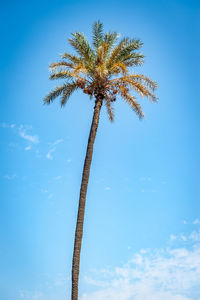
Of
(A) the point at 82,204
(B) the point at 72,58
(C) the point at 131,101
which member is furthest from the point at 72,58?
(A) the point at 82,204

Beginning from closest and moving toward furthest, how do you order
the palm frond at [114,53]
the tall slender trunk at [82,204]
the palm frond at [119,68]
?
the tall slender trunk at [82,204] → the palm frond at [119,68] → the palm frond at [114,53]

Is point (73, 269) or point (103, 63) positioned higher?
point (103, 63)

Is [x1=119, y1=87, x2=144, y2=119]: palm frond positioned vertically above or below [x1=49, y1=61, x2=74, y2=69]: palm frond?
below

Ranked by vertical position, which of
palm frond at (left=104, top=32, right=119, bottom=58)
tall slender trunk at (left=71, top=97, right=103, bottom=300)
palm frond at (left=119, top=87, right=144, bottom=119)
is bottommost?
tall slender trunk at (left=71, top=97, right=103, bottom=300)

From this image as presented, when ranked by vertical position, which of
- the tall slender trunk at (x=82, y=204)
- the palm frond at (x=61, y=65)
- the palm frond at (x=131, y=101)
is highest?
the palm frond at (x=61, y=65)

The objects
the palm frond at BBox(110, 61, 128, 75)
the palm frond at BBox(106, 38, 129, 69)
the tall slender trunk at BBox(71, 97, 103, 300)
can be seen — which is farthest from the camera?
the palm frond at BBox(106, 38, 129, 69)

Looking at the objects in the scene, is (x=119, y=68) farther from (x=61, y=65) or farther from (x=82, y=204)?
(x=82, y=204)

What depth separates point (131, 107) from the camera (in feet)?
64.8

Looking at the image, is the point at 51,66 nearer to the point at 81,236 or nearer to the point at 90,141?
the point at 90,141

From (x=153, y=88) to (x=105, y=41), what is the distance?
4.39m

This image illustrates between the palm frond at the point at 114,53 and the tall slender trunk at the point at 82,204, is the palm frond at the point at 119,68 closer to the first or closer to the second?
the palm frond at the point at 114,53

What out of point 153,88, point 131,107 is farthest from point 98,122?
point 153,88

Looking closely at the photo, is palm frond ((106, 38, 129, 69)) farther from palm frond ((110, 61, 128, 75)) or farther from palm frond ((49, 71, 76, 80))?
palm frond ((49, 71, 76, 80))

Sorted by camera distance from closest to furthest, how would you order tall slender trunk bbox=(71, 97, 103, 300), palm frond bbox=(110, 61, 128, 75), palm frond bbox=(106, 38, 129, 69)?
1. tall slender trunk bbox=(71, 97, 103, 300)
2. palm frond bbox=(110, 61, 128, 75)
3. palm frond bbox=(106, 38, 129, 69)
